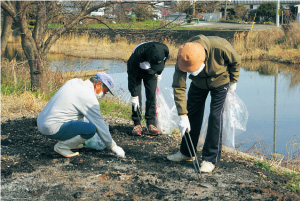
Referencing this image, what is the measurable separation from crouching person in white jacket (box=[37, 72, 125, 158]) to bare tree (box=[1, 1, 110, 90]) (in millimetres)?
3343

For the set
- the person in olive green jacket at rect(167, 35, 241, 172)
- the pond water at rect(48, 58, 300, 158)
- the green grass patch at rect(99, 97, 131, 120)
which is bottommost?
the pond water at rect(48, 58, 300, 158)

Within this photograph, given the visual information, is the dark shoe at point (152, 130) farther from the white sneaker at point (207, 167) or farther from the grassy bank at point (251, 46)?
the grassy bank at point (251, 46)

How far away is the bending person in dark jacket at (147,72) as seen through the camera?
18.2 feet

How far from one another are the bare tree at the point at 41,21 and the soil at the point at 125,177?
2741 millimetres

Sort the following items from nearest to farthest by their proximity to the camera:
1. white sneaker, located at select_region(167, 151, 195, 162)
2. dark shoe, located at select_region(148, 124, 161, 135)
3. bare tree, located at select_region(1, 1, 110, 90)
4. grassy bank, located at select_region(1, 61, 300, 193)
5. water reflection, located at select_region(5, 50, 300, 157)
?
white sneaker, located at select_region(167, 151, 195, 162) < grassy bank, located at select_region(1, 61, 300, 193) < dark shoe, located at select_region(148, 124, 161, 135) < bare tree, located at select_region(1, 1, 110, 90) < water reflection, located at select_region(5, 50, 300, 157)

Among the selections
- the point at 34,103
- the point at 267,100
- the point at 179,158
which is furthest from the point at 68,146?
the point at 267,100

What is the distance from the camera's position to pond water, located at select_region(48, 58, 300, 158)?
7223 millimetres

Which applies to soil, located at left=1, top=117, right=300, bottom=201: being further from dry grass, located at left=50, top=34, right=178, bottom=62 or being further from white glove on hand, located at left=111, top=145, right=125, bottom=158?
dry grass, located at left=50, top=34, right=178, bottom=62

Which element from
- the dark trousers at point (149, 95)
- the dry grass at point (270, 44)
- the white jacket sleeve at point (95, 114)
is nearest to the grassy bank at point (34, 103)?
the dark trousers at point (149, 95)

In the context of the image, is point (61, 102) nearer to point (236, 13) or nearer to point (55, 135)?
point (55, 135)

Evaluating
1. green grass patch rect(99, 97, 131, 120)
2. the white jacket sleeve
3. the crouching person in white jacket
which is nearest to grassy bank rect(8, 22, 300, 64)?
green grass patch rect(99, 97, 131, 120)

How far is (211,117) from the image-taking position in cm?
431

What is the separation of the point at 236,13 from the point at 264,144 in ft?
84.6

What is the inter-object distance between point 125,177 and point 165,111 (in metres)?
2.34
